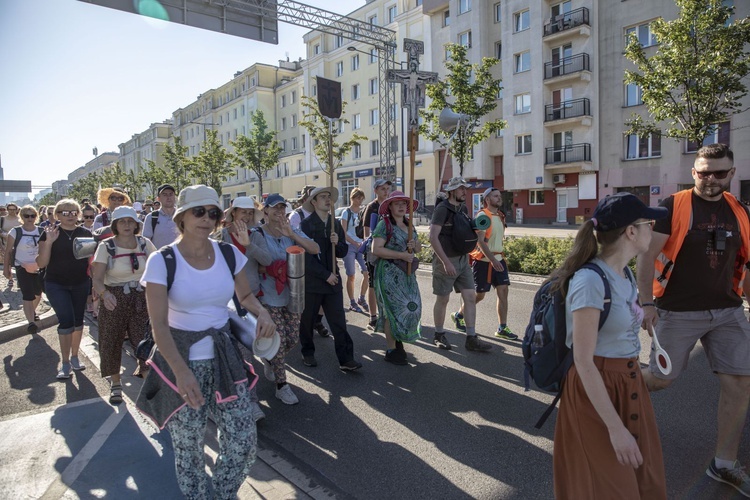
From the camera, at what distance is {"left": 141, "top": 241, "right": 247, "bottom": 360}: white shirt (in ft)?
8.93

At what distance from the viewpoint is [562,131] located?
105 ft

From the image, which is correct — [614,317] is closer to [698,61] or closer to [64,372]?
[64,372]

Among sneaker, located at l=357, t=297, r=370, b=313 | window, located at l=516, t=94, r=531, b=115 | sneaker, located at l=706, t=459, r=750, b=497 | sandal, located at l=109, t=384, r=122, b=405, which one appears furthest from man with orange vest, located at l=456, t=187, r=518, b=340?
window, located at l=516, t=94, r=531, b=115

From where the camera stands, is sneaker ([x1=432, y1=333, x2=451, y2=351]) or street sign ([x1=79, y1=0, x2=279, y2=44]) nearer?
sneaker ([x1=432, y1=333, x2=451, y2=351])

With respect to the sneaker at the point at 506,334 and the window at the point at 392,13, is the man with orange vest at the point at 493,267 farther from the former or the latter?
the window at the point at 392,13

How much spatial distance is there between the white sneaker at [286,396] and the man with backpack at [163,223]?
3286 mm

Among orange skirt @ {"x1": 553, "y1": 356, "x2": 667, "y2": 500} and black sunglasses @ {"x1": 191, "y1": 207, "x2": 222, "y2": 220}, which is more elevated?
black sunglasses @ {"x1": 191, "y1": 207, "x2": 222, "y2": 220}

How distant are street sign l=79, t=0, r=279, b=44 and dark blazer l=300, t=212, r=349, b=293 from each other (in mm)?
8802

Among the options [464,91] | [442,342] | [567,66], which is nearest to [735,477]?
[442,342]

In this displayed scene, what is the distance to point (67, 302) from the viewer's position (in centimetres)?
560

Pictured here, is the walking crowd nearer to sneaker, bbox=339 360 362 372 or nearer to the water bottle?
sneaker, bbox=339 360 362 372

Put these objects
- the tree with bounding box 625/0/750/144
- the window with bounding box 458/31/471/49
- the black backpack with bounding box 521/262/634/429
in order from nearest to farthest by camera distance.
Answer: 1. the black backpack with bounding box 521/262/634/429
2. the tree with bounding box 625/0/750/144
3. the window with bounding box 458/31/471/49

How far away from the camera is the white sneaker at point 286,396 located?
4773mm

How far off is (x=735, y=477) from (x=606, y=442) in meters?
1.52
